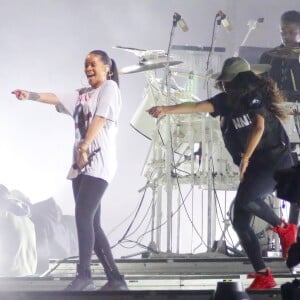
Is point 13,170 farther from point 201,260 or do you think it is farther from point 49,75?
point 201,260

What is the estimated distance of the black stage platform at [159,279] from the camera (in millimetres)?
2719

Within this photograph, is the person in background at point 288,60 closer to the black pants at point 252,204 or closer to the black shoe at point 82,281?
the black pants at point 252,204

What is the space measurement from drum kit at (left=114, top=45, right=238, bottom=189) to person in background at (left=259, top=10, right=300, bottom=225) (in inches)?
18.8

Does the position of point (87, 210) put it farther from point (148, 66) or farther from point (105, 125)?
point (148, 66)

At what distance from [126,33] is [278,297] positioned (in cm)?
462

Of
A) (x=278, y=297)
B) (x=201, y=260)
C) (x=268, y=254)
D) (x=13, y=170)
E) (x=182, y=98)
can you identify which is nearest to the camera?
(x=278, y=297)

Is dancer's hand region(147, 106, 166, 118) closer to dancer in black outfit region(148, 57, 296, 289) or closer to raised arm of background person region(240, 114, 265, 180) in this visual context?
dancer in black outfit region(148, 57, 296, 289)

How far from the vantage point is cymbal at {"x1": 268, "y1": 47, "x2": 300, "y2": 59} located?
443 cm

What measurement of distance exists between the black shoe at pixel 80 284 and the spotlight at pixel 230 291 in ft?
2.81

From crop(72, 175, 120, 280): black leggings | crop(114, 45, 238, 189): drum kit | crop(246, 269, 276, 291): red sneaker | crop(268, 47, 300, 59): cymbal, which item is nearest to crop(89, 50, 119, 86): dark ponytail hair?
crop(72, 175, 120, 280): black leggings

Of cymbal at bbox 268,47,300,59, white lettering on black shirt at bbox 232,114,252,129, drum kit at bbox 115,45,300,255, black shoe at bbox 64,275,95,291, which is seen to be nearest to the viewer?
black shoe at bbox 64,275,95,291

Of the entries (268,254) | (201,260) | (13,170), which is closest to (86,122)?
(201,260)

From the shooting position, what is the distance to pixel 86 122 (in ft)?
10.3

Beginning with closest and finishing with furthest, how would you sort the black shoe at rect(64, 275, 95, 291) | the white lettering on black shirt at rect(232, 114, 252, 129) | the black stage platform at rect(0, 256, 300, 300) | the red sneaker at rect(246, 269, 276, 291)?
the black stage platform at rect(0, 256, 300, 300) < the black shoe at rect(64, 275, 95, 291) < the red sneaker at rect(246, 269, 276, 291) < the white lettering on black shirt at rect(232, 114, 252, 129)
